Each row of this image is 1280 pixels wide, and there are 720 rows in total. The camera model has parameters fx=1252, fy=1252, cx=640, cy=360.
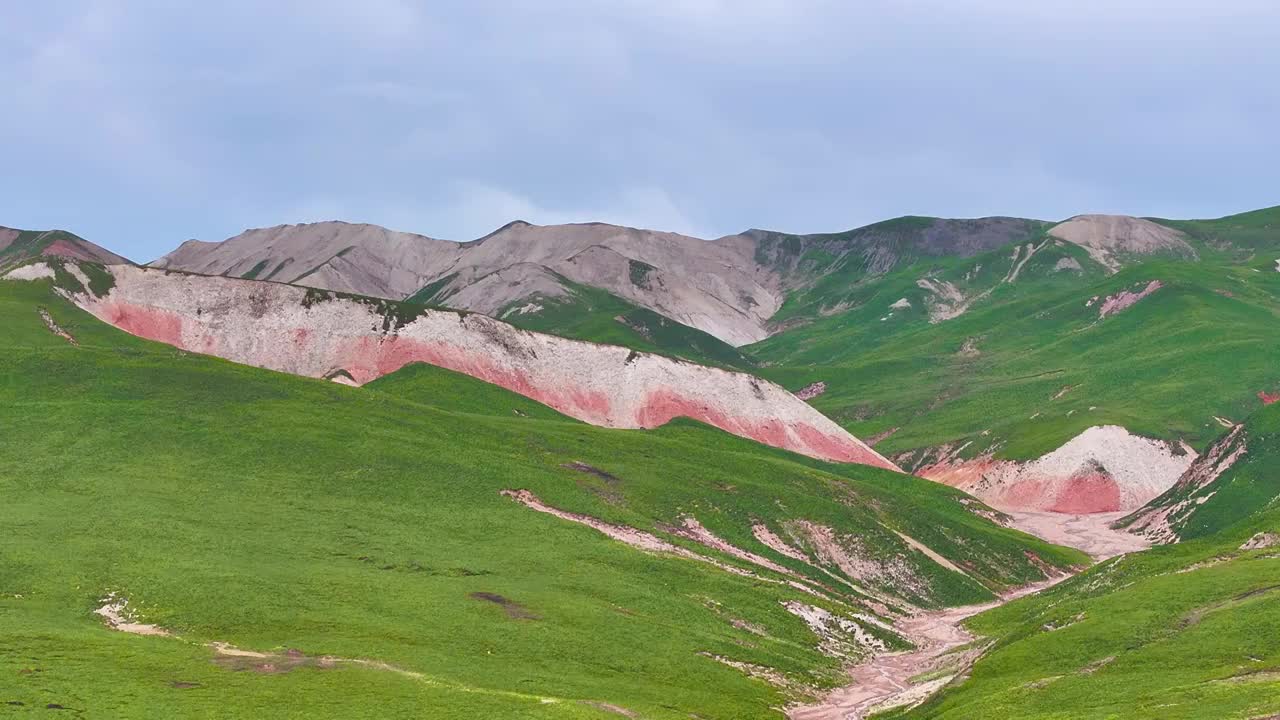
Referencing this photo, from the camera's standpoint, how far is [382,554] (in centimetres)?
7925

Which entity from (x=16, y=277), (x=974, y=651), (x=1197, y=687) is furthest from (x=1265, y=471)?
(x=16, y=277)

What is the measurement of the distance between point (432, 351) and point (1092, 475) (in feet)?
303

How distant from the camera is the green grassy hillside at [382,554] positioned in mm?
55250

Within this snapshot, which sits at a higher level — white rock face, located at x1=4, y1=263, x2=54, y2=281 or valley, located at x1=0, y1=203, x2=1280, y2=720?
white rock face, located at x1=4, y1=263, x2=54, y2=281

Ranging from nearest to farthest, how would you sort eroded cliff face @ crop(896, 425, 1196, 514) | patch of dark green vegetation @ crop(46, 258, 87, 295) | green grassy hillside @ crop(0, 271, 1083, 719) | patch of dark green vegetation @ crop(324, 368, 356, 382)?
green grassy hillside @ crop(0, 271, 1083, 719)
patch of dark green vegetation @ crop(324, 368, 356, 382)
patch of dark green vegetation @ crop(46, 258, 87, 295)
eroded cliff face @ crop(896, 425, 1196, 514)

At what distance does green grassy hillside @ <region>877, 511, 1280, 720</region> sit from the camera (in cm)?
4697

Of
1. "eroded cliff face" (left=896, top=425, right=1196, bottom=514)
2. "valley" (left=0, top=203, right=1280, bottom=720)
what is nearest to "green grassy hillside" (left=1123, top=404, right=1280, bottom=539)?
"valley" (left=0, top=203, right=1280, bottom=720)

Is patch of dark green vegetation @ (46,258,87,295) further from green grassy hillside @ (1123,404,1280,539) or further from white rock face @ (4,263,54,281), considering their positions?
green grassy hillside @ (1123,404,1280,539)

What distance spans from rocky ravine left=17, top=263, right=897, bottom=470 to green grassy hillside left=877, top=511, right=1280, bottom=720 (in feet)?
306

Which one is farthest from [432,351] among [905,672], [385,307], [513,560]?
[905,672]

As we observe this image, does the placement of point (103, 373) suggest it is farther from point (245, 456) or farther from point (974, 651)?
point (974, 651)

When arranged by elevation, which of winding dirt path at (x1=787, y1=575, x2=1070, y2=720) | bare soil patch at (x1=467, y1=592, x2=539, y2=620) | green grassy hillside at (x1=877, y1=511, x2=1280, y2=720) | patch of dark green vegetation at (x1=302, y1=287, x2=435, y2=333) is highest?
patch of dark green vegetation at (x1=302, y1=287, x2=435, y2=333)

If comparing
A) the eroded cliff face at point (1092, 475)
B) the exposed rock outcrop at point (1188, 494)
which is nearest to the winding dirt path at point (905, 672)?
the exposed rock outcrop at point (1188, 494)

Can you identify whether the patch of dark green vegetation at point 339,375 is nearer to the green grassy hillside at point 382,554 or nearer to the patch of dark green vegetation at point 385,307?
the patch of dark green vegetation at point 385,307
